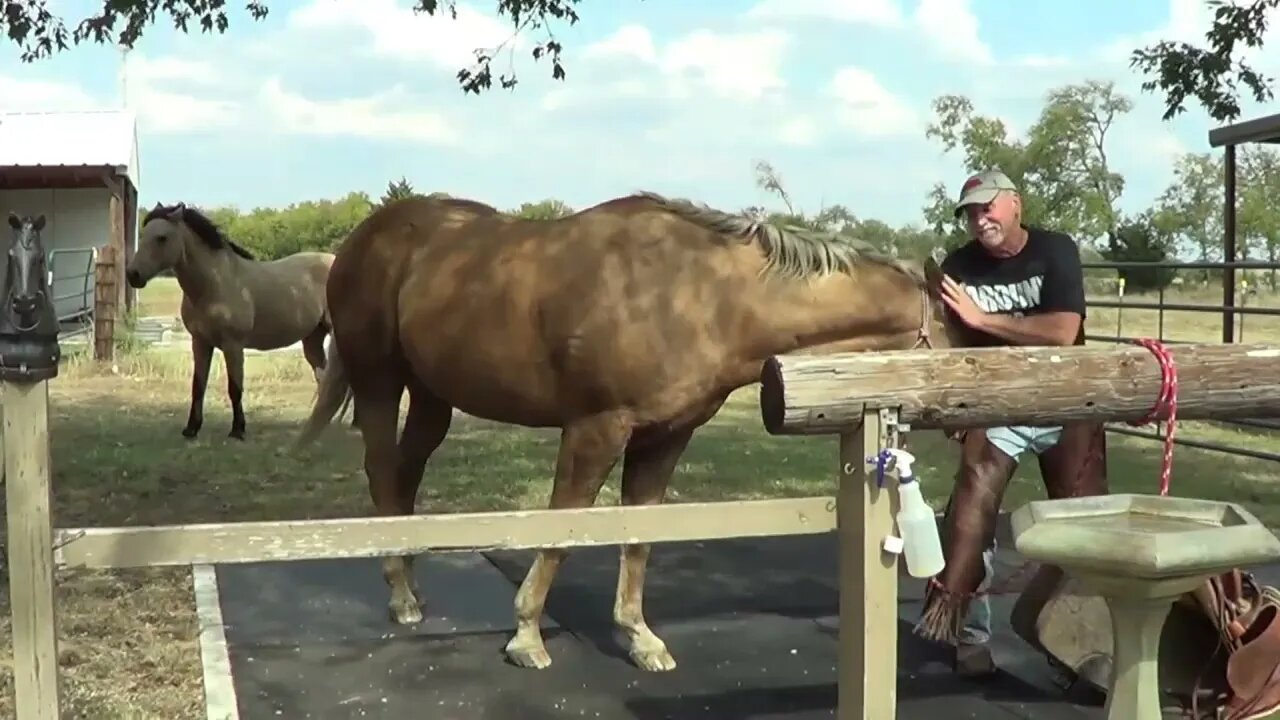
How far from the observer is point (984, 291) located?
411 cm

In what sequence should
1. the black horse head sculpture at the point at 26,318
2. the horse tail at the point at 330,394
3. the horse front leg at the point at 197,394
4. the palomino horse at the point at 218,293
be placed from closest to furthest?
the black horse head sculpture at the point at 26,318, the horse tail at the point at 330,394, the horse front leg at the point at 197,394, the palomino horse at the point at 218,293

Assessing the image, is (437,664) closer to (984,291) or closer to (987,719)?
(987,719)

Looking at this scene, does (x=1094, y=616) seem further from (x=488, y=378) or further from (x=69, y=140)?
(x=69, y=140)

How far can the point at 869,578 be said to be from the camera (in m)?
2.63

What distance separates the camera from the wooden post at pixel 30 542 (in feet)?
7.54

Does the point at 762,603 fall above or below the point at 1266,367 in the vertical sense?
below

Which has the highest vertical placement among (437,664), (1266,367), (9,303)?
(9,303)

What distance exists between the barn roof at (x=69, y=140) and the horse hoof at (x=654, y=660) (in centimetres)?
1792

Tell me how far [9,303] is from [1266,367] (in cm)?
279

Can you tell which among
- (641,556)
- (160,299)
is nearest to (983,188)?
(641,556)

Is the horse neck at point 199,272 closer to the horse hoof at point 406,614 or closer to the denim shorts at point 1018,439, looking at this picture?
the horse hoof at point 406,614

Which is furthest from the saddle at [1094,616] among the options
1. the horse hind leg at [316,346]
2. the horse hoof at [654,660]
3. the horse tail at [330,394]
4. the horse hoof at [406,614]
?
the horse hind leg at [316,346]

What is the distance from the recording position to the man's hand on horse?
3.82m

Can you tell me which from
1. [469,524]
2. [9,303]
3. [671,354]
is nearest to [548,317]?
[671,354]
